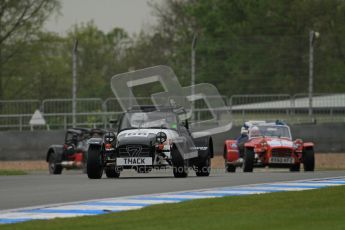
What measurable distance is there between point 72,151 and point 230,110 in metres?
5.40

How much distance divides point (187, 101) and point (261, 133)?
8.80ft

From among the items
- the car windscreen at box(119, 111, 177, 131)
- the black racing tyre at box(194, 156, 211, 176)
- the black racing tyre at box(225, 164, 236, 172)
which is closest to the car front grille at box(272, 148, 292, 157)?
the black racing tyre at box(225, 164, 236, 172)

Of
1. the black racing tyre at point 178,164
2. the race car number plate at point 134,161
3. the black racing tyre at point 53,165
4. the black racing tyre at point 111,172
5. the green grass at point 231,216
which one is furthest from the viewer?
the black racing tyre at point 53,165

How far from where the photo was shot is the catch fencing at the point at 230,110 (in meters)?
35.0

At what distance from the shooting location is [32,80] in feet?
146

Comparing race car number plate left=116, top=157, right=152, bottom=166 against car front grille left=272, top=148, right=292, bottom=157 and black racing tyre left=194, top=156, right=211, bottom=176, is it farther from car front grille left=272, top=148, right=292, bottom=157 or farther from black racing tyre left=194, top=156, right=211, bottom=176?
car front grille left=272, top=148, right=292, bottom=157

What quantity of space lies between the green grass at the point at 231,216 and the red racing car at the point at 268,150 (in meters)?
12.1

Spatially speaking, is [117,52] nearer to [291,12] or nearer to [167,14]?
[167,14]

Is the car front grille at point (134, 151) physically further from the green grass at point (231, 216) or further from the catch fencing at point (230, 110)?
the catch fencing at point (230, 110)

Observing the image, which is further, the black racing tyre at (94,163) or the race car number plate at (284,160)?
the race car number plate at (284,160)

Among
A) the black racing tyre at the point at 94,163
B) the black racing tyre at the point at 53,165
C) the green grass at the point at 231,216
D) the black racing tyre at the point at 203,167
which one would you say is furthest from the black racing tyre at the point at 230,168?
the green grass at the point at 231,216

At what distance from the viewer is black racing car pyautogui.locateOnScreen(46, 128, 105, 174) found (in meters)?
32.2

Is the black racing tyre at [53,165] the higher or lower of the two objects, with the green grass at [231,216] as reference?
higher

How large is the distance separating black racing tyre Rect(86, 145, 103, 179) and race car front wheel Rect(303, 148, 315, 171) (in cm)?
650
